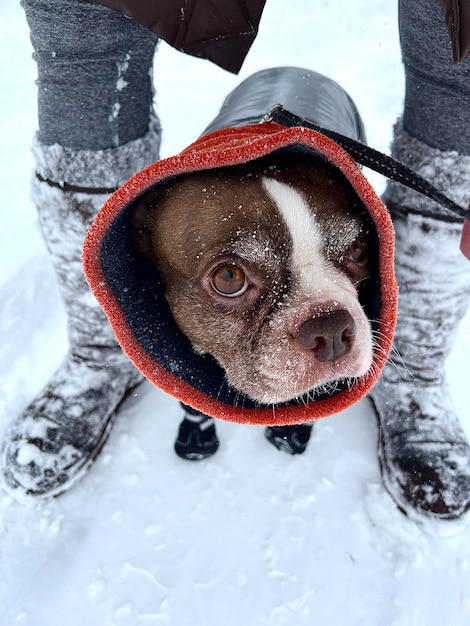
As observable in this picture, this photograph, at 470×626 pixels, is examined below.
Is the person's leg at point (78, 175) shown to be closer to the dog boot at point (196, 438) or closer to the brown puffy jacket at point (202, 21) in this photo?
the brown puffy jacket at point (202, 21)

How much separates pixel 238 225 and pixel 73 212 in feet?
2.46

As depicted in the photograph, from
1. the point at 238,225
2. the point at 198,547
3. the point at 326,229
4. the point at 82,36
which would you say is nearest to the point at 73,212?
the point at 82,36

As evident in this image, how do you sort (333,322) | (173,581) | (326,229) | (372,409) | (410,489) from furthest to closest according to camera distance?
(372,409), (410,489), (173,581), (326,229), (333,322)

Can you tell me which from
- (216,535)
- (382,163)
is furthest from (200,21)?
(216,535)

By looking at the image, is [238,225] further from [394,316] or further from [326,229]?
[394,316]

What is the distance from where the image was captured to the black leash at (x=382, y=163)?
1.44 metres

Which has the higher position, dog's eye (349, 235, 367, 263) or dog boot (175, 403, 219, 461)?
dog's eye (349, 235, 367, 263)

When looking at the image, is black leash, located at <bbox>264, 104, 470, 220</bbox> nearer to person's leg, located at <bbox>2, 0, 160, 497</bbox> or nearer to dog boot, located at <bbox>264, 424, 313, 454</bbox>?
person's leg, located at <bbox>2, 0, 160, 497</bbox>

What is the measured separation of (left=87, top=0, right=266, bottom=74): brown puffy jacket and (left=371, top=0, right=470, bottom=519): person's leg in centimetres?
51

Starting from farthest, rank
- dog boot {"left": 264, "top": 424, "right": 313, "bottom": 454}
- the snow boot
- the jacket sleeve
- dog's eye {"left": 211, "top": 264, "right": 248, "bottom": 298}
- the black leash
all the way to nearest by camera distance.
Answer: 1. dog boot {"left": 264, "top": 424, "right": 313, "bottom": 454}
2. the snow boot
3. dog's eye {"left": 211, "top": 264, "right": 248, "bottom": 298}
4. the black leash
5. the jacket sleeve

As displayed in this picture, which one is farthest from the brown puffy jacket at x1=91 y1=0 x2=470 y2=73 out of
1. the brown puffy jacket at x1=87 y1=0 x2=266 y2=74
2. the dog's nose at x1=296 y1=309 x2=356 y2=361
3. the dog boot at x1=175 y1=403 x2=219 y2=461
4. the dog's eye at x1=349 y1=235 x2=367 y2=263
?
the dog boot at x1=175 y1=403 x2=219 y2=461

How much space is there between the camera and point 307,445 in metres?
2.30

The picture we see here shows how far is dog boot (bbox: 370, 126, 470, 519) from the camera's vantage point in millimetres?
1986

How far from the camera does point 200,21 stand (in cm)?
151
